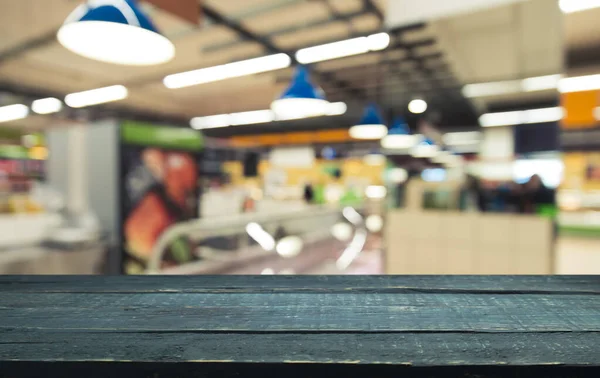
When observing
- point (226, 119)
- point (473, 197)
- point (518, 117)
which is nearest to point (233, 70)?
point (473, 197)

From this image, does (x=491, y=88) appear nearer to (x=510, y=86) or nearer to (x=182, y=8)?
(x=510, y=86)

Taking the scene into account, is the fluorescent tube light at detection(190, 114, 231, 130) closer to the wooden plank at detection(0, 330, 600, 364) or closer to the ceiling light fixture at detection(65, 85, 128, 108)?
the ceiling light fixture at detection(65, 85, 128, 108)

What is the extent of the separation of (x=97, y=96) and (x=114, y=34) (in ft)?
32.1

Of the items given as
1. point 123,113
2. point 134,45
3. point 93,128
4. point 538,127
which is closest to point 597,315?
point 134,45

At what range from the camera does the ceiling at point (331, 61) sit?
5.41 m

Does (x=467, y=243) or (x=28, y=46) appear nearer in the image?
(x=467, y=243)

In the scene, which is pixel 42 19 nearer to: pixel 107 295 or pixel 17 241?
pixel 17 241

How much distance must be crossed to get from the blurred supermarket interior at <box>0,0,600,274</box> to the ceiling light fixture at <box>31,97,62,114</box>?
1.34 feet

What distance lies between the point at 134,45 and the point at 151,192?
9.91ft

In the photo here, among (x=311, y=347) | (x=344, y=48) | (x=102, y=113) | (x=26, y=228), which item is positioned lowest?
(x=26, y=228)

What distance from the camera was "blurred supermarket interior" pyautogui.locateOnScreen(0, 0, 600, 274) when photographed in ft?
12.6

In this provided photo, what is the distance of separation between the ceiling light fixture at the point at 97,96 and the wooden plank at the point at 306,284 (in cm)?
1030

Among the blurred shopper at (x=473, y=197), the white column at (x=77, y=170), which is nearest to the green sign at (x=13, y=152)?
the white column at (x=77, y=170)

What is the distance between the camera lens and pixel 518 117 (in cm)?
1131
